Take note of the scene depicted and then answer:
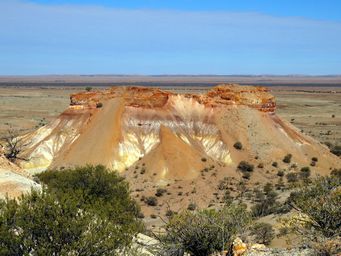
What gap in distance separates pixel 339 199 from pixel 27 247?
9.06m

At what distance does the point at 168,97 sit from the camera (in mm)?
41281

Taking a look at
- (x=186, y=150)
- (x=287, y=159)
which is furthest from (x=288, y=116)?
(x=186, y=150)

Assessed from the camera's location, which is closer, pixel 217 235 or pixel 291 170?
pixel 217 235

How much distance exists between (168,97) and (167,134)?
3.79m

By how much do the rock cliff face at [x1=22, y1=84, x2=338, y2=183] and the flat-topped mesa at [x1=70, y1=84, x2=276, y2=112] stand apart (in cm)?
7

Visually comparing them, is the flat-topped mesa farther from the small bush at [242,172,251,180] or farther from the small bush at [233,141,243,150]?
the small bush at [242,172,251,180]

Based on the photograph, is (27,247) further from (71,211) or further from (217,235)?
(217,235)

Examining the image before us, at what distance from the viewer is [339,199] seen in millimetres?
15578

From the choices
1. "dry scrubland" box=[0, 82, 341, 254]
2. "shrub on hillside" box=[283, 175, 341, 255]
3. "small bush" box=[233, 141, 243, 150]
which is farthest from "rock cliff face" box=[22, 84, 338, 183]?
"shrub on hillside" box=[283, 175, 341, 255]

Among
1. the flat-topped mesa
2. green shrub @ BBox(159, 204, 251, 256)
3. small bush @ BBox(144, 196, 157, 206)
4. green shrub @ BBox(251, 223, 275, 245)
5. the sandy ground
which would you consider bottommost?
the sandy ground

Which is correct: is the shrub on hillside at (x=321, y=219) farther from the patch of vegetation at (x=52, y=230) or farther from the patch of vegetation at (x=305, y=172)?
the patch of vegetation at (x=305, y=172)

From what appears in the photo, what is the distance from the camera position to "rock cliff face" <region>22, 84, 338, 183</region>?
37312mm

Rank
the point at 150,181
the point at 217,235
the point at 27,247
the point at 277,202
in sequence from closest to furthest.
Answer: the point at 27,247 < the point at 217,235 < the point at 277,202 < the point at 150,181

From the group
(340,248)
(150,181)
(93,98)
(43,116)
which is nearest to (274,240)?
(340,248)
